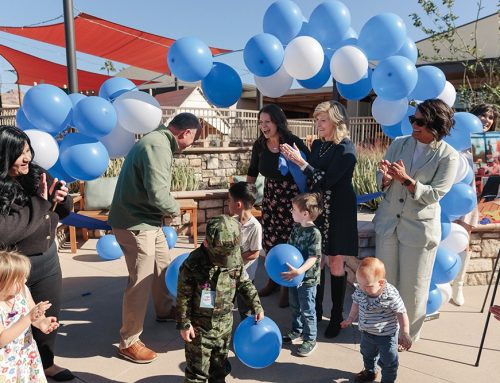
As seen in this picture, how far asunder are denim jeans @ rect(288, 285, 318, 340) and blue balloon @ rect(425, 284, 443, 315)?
3.37 feet

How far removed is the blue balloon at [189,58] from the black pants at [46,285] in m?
1.66

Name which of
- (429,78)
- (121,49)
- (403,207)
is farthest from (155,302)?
(121,49)

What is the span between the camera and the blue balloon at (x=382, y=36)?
3.40 metres

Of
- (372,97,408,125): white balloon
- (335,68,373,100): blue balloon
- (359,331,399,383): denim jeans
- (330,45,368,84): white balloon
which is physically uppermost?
(330,45,368,84): white balloon

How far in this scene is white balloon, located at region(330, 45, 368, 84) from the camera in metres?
3.37

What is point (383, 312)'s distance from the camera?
248cm

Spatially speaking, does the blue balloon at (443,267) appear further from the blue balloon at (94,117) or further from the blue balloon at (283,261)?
the blue balloon at (94,117)

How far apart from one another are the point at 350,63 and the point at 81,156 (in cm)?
220

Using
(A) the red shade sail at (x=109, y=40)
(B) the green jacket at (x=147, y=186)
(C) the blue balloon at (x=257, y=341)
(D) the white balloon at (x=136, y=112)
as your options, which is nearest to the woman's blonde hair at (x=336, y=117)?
(B) the green jacket at (x=147, y=186)

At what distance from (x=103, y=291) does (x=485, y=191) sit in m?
3.74

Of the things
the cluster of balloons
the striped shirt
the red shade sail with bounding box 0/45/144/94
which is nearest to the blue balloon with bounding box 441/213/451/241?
the striped shirt

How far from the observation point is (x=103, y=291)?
168 inches

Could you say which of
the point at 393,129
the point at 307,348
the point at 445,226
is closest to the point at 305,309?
the point at 307,348

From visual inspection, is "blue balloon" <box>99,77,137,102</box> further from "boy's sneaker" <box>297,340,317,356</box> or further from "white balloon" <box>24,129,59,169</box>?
"boy's sneaker" <box>297,340,317,356</box>
